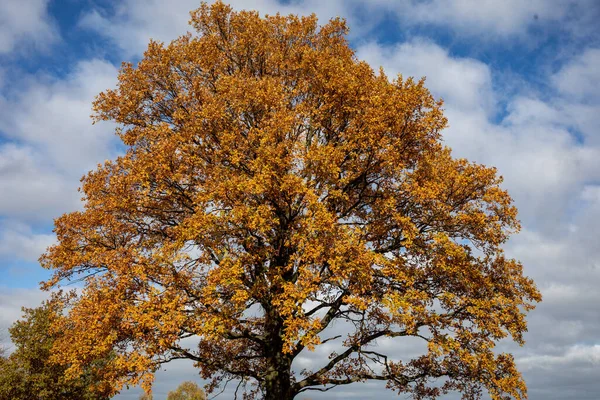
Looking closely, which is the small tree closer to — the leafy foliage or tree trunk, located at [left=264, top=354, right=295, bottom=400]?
the leafy foliage

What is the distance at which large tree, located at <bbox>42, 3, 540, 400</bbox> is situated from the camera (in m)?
15.7

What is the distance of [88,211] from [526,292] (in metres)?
18.5

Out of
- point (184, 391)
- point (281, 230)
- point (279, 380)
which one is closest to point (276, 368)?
point (279, 380)

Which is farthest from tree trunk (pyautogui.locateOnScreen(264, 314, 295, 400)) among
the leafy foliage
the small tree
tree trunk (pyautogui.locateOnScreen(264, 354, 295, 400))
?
the small tree

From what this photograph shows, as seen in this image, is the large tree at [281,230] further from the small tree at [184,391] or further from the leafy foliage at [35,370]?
the small tree at [184,391]

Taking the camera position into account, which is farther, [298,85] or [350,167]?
[298,85]

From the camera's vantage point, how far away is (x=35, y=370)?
3341cm

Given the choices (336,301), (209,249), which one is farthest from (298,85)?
(336,301)

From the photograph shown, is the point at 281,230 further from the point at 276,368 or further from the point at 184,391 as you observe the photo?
the point at 184,391

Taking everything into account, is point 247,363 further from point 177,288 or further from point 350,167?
point 350,167

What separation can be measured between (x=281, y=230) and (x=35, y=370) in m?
27.0

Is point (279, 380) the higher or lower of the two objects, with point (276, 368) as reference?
lower

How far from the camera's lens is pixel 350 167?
60.7 ft

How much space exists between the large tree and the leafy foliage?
16.9 metres
